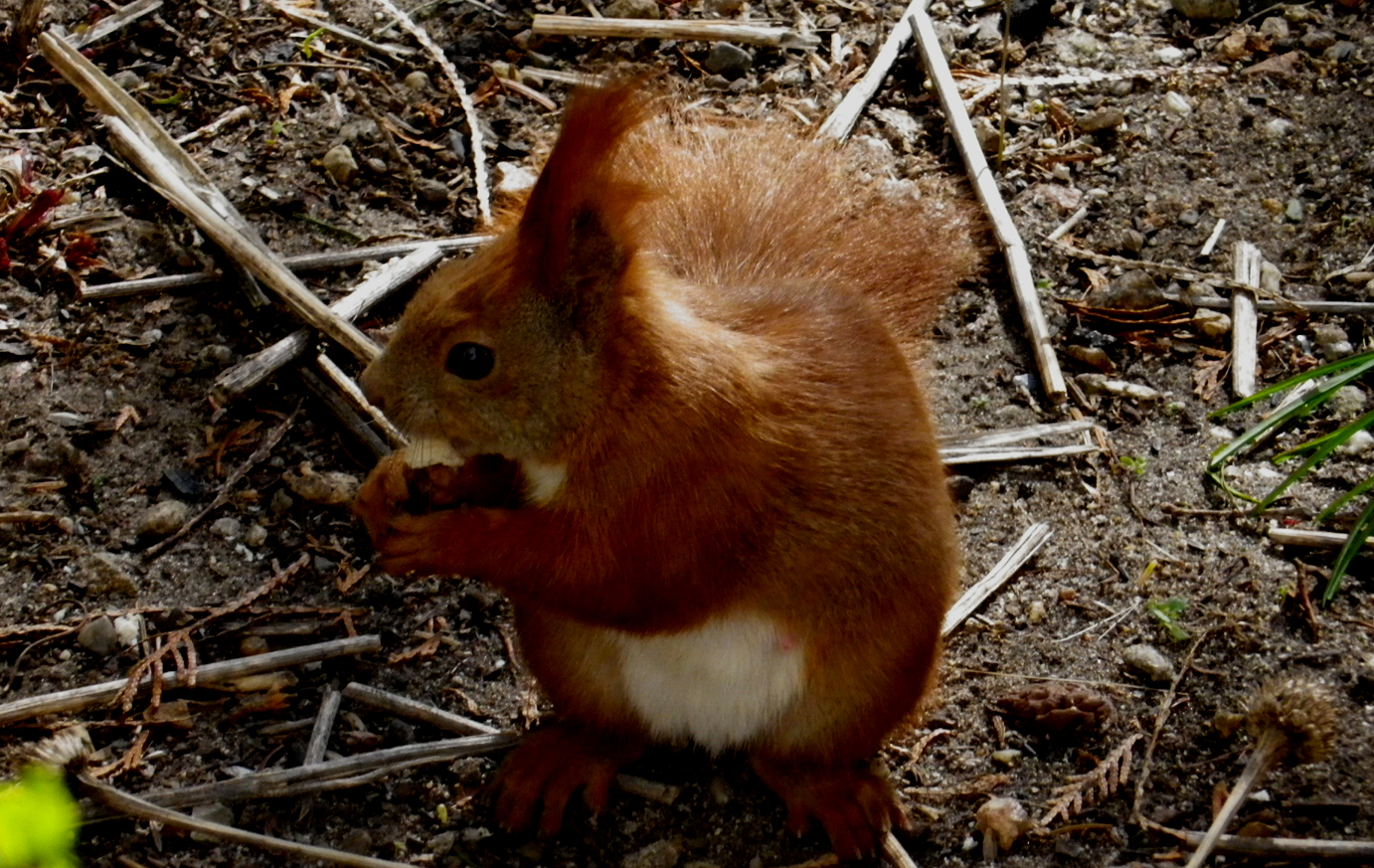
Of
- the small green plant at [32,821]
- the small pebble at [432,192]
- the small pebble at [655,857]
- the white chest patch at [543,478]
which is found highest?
the small green plant at [32,821]

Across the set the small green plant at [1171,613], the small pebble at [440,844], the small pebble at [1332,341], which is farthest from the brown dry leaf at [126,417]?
the small pebble at [1332,341]

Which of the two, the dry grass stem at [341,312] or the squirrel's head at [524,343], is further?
the dry grass stem at [341,312]

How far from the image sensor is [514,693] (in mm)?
2639

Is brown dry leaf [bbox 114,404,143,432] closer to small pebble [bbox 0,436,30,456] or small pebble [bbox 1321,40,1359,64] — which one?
small pebble [bbox 0,436,30,456]

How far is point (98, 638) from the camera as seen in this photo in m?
2.56

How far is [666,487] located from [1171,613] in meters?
1.22

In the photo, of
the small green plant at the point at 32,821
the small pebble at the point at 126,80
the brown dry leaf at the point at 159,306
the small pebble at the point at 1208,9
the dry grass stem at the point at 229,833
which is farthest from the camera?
the small pebble at the point at 1208,9

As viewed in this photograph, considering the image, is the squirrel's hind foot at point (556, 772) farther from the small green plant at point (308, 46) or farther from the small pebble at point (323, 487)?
the small green plant at point (308, 46)

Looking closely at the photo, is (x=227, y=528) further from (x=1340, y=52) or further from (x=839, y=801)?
(x=1340, y=52)

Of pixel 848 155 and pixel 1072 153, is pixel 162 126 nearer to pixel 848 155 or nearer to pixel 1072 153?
pixel 848 155

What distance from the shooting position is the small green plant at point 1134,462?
9.91 feet

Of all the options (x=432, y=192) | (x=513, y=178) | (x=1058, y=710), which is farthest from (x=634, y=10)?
(x=1058, y=710)

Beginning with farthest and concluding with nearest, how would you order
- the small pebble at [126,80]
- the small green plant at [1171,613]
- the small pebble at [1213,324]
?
the small pebble at [126,80] → the small pebble at [1213,324] → the small green plant at [1171,613]

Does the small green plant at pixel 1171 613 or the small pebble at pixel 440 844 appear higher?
the small green plant at pixel 1171 613
